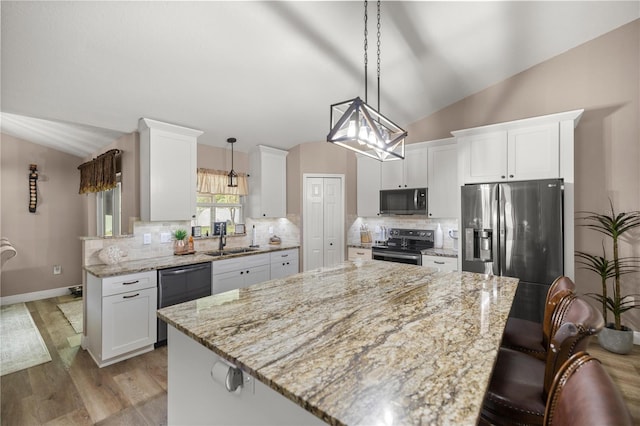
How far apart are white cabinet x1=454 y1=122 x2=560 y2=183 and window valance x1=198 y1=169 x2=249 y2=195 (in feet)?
10.8

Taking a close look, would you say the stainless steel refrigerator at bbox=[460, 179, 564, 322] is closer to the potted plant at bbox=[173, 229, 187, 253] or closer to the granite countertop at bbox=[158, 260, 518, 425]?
the granite countertop at bbox=[158, 260, 518, 425]

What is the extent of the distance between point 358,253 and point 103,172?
392 cm

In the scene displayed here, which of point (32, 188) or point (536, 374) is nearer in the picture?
point (536, 374)

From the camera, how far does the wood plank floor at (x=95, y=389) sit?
80.4 inches

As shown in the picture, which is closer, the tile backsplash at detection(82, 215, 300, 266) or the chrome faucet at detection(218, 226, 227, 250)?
the tile backsplash at detection(82, 215, 300, 266)

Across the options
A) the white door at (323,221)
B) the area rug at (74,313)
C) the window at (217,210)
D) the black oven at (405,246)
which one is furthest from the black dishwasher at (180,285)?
the black oven at (405,246)

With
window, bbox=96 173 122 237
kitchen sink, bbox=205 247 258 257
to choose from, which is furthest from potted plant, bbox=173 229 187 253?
window, bbox=96 173 122 237

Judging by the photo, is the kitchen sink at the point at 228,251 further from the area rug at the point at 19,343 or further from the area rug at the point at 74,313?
the area rug at the point at 19,343

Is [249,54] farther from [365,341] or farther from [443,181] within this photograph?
[443,181]

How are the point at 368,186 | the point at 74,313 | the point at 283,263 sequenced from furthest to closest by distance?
the point at 368,186 → the point at 283,263 → the point at 74,313

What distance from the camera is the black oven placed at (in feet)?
12.9

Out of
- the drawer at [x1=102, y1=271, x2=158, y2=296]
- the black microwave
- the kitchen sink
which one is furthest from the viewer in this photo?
the black microwave

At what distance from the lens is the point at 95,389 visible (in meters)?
2.36

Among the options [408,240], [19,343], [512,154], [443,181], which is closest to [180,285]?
[19,343]
